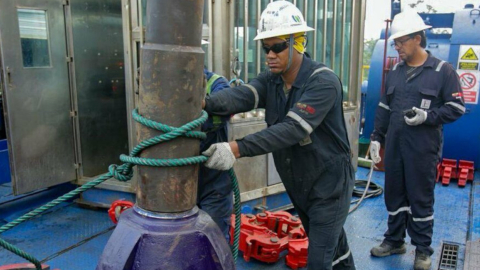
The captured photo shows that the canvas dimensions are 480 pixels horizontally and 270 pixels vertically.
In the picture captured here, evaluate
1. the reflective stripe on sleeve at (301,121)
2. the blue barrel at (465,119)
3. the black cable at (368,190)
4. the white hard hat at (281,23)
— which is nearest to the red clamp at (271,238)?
the reflective stripe on sleeve at (301,121)

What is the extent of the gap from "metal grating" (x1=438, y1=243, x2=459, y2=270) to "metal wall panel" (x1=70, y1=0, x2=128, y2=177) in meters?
3.74

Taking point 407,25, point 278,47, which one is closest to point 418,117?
point 407,25

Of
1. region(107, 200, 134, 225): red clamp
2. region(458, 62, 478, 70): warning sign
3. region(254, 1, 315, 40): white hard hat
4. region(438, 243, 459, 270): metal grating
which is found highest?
region(254, 1, 315, 40): white hard hat

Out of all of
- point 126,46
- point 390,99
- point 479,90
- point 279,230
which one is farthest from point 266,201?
point 479,90

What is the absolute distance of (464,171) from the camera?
6230mm

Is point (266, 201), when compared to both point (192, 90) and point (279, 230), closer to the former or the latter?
point (279, 230)

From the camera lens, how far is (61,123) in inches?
188

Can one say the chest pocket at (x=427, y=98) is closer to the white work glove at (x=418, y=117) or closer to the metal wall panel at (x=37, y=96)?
the white work glove at (x=418, y=117)

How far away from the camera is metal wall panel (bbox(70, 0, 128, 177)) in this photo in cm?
483

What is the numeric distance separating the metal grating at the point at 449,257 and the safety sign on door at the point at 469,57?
3.22 meters

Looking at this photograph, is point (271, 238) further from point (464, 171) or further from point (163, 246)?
point (464, 171)

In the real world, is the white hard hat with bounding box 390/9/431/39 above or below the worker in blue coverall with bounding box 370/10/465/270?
above

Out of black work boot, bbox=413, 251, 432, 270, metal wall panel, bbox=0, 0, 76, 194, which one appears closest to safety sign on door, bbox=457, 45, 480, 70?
black work boot, bbox=413, 251, 432, 270

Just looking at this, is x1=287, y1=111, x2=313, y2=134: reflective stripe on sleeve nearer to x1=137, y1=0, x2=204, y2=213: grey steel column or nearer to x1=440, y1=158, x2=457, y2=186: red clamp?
x1=137, y1=0, x2=204, y2=213: grey steel column
